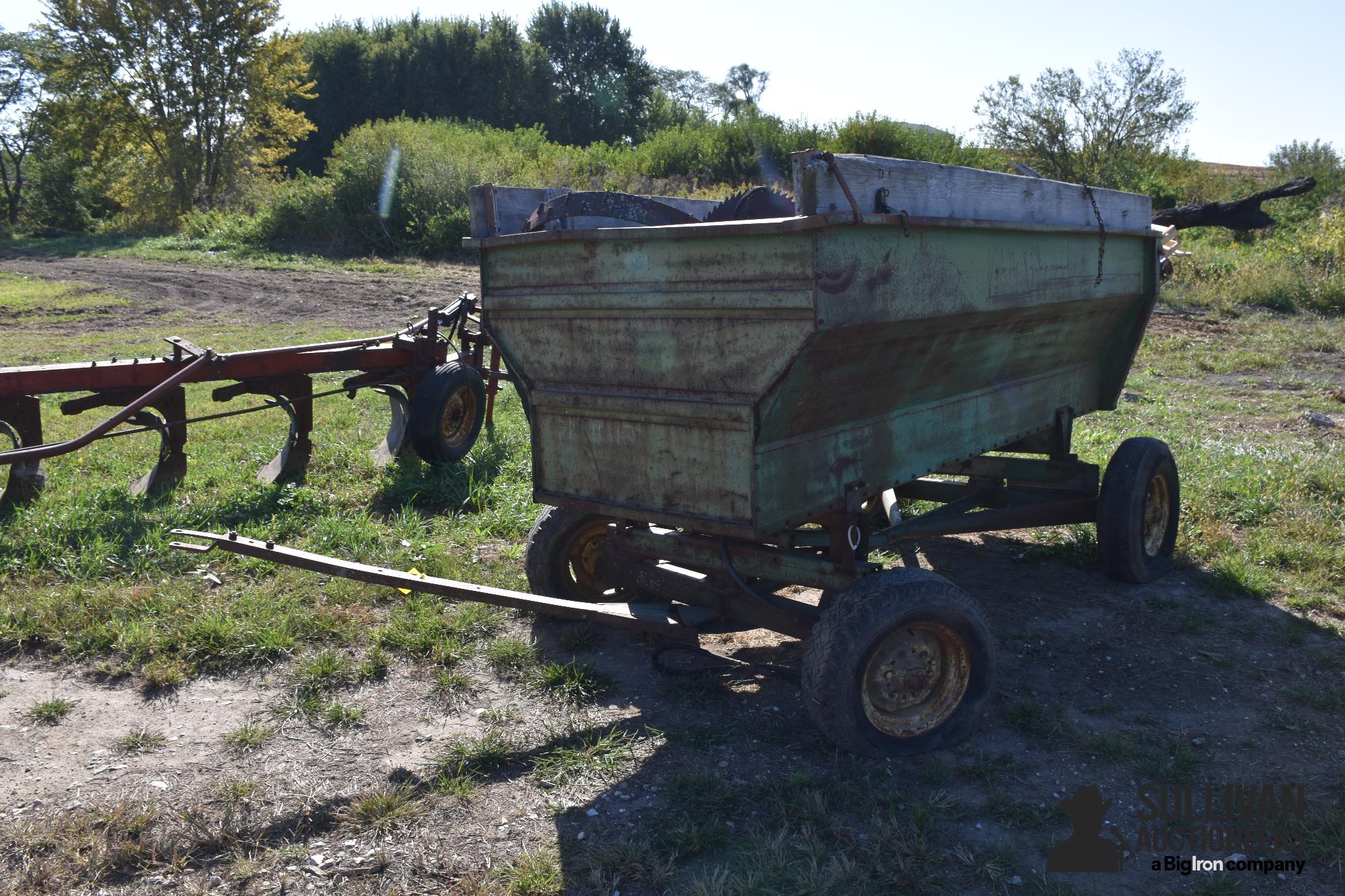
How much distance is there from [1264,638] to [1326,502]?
228cm

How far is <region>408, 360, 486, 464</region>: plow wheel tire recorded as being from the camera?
700 cm

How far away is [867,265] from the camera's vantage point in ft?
10.2

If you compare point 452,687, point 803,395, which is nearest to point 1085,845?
point 803,395

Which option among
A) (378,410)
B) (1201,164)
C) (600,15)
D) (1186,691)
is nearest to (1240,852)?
(1186,691)

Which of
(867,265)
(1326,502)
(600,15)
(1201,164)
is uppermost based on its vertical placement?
(600,15)

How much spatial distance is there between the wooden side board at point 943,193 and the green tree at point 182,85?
1320 inches

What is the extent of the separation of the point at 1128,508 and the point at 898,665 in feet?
7.31

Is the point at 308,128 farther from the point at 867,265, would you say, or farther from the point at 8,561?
the point at 867,265

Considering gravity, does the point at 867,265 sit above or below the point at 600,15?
below

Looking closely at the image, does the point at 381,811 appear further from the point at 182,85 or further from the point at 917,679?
the point at 182,85

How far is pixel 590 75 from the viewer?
4678 centimetres

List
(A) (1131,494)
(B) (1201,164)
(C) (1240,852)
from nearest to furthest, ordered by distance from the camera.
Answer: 1. (C) (1240,852)
2. (A) (1131,494)
3. (B) (1201,164)

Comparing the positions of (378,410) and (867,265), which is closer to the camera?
(867,265)

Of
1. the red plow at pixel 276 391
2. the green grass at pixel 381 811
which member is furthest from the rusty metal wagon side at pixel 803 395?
the red plow at pixel 276 391
